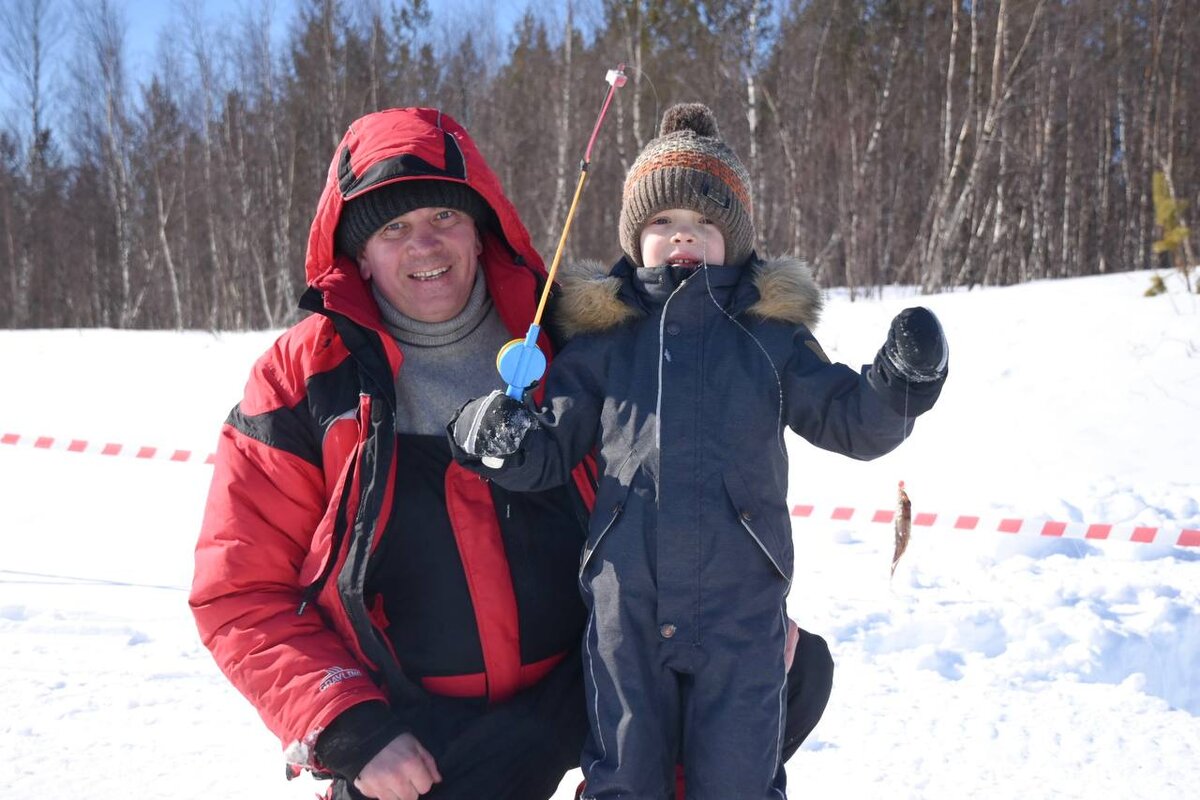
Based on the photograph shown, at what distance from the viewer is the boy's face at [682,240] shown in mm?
1981

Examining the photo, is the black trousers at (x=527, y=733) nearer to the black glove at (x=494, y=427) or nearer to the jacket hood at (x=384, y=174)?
the black glove at (x=494, y=427)

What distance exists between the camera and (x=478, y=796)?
186 centimetres

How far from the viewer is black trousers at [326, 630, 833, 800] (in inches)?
72.9

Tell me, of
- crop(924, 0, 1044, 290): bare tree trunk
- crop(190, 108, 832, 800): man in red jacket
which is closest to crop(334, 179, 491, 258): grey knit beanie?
crop(190, 108, 832, 800): man in red jacket

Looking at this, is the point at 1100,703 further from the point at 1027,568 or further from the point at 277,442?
the point at 277,442

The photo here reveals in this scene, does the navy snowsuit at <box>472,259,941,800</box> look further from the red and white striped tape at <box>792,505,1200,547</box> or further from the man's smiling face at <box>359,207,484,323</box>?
the red and white striped tape at <box>792,505,1200,547</box>

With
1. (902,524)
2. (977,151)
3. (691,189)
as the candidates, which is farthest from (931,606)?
(977,151)

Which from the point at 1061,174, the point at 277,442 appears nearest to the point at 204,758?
the point at 277,442

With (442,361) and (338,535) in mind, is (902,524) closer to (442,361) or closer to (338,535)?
(442,361)

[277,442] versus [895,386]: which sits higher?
[895,386]

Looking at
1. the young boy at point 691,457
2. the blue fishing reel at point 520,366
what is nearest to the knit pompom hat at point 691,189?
the young boy at point 691,457

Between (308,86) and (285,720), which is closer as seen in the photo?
(285,720)

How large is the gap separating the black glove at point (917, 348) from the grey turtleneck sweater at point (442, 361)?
930mm

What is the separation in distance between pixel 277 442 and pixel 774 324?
1.06 meters
